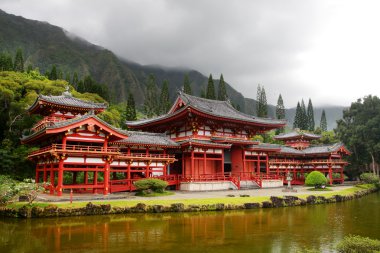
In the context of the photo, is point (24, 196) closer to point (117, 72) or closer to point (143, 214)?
point (143, 214)

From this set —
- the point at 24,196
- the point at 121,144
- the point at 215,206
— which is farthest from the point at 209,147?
the point at 24,196

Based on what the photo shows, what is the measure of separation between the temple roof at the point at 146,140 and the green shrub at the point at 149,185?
5796 mm

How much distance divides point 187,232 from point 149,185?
1311cm

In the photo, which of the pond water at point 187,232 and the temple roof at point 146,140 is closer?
the pond water at point 187,232

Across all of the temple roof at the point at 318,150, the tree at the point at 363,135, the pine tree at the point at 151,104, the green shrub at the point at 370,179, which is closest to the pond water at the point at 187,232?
the green shrub at the point at 370,179

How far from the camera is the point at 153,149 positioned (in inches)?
1388

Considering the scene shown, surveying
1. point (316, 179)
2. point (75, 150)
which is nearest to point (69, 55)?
point (75, 150)

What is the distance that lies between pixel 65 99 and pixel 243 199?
66.9 feet

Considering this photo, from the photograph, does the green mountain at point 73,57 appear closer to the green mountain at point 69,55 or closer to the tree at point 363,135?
the green mountain at point 69,55

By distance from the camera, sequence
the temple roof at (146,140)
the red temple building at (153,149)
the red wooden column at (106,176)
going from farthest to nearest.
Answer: the temple roof at (146,140) < the red wooden column at (106,176) < the red temple building at (153,149)

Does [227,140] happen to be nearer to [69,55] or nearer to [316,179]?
[316,179]

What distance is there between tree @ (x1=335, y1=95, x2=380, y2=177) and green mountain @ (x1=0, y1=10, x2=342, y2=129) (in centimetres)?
9981

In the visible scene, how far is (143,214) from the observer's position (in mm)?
21516

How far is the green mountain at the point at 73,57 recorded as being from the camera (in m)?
151
